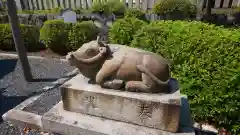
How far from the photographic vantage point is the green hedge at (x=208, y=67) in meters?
3.59

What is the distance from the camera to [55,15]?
27.1ft

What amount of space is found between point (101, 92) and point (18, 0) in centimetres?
944

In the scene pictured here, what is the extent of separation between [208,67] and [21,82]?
4.68 metres

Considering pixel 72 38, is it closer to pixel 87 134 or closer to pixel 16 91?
pixel 16 91

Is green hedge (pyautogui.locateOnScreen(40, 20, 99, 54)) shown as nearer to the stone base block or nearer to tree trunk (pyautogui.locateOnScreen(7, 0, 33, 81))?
tree trunk (pyautogui.locateOnScreen(7, 0, 33, 81))

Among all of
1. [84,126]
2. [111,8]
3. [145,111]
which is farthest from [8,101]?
A: [111,8]

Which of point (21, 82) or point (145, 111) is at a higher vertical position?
point (145, 111)

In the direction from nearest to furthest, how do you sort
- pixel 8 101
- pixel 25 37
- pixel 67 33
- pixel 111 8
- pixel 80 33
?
pixel 8 101
pixel 80 33
pixel 67 33
pixel 111 8
pixel 25 37

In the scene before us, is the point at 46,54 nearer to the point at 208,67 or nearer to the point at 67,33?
the point at 67,33

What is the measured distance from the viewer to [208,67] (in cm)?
376

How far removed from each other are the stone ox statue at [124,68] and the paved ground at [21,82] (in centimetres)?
160

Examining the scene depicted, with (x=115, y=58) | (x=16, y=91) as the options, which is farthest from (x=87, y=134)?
(x=16, y=91)

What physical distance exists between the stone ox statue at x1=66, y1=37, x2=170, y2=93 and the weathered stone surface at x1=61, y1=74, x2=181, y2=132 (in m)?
0.11

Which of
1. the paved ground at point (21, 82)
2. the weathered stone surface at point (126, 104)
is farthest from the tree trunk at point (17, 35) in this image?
the weathered stone surface at point (126, 104)
